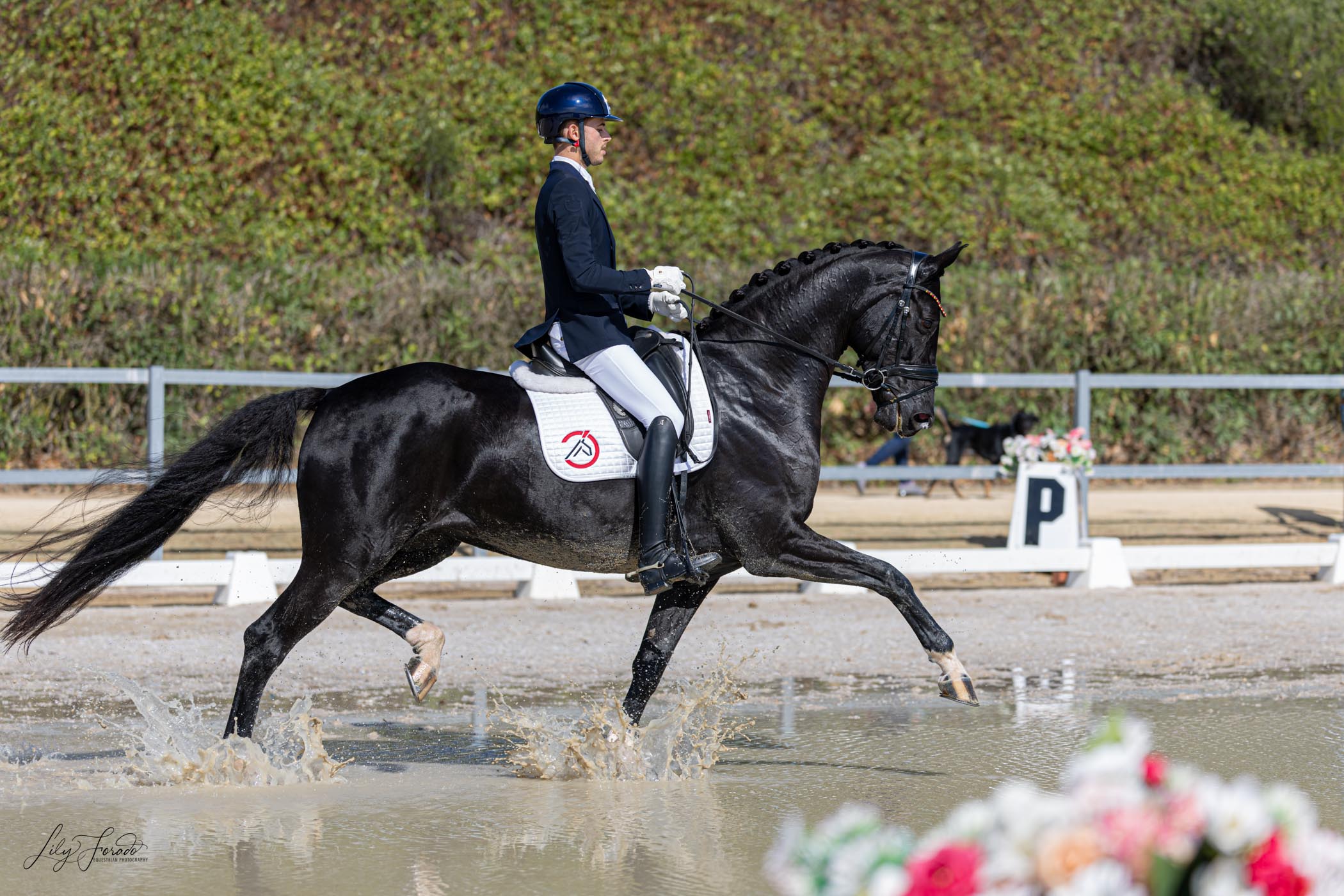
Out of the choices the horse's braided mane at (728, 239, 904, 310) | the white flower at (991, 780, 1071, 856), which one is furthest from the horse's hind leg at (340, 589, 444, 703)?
the white flower at (991, 780, 1071, 856)

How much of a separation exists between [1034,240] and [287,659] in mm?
16381

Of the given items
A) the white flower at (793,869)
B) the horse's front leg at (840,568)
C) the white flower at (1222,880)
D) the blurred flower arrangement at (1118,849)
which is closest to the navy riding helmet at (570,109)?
the horse's front leg at (840,568)

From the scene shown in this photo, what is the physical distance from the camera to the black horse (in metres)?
5.41

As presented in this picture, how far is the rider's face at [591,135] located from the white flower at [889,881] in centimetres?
404

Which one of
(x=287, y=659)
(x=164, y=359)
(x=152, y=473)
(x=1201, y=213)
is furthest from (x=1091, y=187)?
(x=152, y=473)

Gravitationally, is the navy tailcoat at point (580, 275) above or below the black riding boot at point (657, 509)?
above

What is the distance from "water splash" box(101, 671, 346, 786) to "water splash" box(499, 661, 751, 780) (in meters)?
0.69

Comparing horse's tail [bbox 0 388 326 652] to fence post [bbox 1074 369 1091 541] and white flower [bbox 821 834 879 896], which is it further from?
fence post [bbox 1074 369 1091 541]

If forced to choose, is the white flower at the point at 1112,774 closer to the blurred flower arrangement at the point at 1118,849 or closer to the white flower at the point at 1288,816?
the blurred flower arrangement at the point at 1118,849

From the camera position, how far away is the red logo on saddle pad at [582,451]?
555 centimetres

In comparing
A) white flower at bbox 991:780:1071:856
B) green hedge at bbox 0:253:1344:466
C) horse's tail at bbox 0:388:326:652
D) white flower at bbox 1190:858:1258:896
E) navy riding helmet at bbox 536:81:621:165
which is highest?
green hedge at bbox 0:253:1344:466

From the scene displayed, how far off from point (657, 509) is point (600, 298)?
0.80m

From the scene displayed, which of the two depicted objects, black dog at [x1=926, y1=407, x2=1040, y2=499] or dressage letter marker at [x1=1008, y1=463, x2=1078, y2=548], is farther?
black dog at [x1=926, y1=407, x2=1040, y2=499]

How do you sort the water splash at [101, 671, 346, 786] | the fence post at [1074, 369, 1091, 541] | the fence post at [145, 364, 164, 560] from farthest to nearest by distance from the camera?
1. the fence post at [1074, 369, 1091, 541]
2. the fence post at [145, 364, 164, 560]
3. the water splash at [101, 671, 346, 786]
